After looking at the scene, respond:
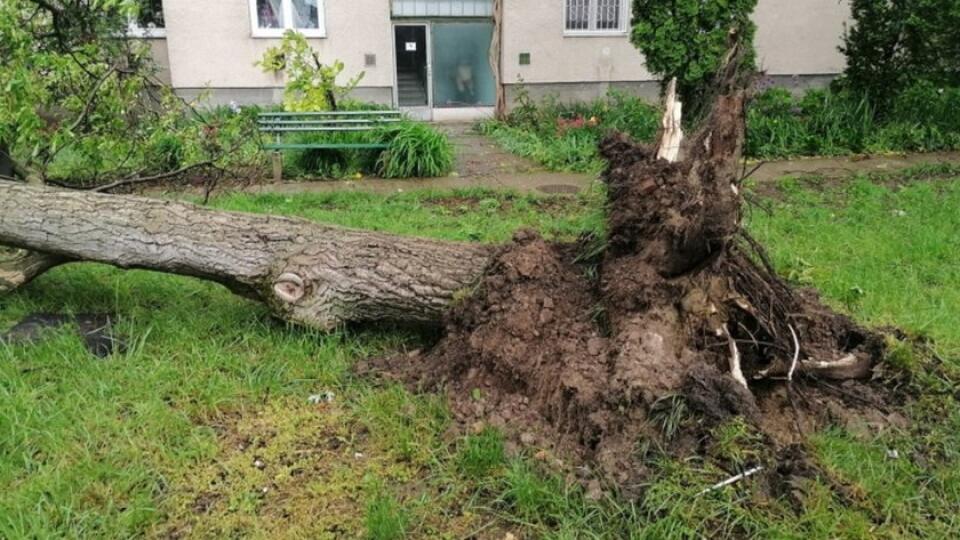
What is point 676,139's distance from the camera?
374 cm

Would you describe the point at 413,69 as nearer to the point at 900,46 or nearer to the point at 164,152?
the point at 164,152

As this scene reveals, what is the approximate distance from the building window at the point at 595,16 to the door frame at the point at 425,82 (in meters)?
2.52

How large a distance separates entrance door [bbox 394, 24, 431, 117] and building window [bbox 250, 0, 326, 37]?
4.45 ft

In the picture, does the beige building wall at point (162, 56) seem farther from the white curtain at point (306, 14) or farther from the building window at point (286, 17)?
the white curtain at point (306, 14)

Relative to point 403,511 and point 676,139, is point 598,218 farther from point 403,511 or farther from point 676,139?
point 403,511

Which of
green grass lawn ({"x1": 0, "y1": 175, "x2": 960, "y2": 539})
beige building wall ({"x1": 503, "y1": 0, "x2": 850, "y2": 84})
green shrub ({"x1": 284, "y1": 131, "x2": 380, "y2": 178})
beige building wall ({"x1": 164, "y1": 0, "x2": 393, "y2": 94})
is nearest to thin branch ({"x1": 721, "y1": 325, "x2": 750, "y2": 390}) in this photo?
green grass lawn ({"x1": 0, "y1": 175, "x2": 960, "y2": 539})

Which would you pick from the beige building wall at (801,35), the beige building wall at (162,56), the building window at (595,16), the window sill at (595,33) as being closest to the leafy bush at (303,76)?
the beige building wall at (162,56)

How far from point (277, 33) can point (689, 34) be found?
699 cm

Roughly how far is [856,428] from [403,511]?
1.88m

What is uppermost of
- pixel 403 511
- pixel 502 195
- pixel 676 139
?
pixel 676 139

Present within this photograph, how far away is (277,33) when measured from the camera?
1251cm

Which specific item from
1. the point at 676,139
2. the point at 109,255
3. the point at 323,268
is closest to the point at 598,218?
the point at 676,139

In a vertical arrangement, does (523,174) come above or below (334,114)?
below

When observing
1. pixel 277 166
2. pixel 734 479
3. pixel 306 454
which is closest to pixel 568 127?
pixel 277 166
